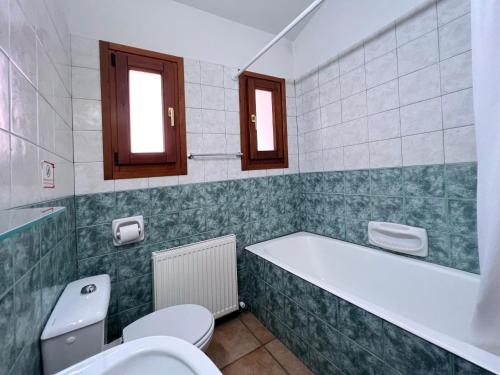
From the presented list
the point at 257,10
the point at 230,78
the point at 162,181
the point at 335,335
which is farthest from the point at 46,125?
the point at 257,10

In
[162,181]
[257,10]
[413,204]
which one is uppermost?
[257,10]

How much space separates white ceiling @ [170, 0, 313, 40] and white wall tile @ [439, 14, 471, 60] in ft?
3.92

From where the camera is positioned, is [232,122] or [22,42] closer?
[22,42]

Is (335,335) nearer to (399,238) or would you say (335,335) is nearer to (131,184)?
(399,238)

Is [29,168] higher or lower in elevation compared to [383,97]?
lower

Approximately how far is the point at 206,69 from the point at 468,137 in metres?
1.84

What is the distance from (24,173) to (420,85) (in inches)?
78.7

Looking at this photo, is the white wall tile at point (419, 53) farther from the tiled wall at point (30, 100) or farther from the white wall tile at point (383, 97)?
the tiled wall at point (30, 100)

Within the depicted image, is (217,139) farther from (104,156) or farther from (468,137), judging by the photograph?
(468,137)

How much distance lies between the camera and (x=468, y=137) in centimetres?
122

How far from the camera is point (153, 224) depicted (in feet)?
5.15

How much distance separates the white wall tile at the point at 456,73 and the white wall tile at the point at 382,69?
0.94 feet

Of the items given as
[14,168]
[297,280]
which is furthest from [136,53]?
[297,280]

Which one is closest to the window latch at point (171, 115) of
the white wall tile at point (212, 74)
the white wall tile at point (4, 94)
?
the white wall tile at point (212, 74)
